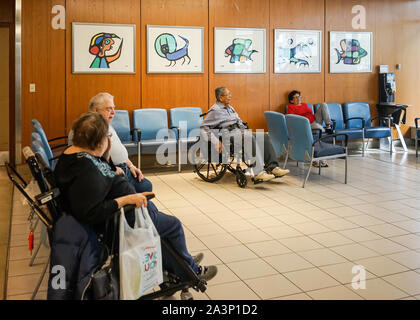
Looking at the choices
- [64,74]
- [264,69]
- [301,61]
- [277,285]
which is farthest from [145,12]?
[277,285]

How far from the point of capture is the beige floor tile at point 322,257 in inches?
148

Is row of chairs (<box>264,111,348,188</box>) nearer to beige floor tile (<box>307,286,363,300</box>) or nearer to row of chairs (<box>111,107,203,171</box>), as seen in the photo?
row of chairs (<box>111,107,203,171</box>)

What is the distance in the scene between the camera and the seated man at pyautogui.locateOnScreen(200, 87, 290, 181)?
6297 mm

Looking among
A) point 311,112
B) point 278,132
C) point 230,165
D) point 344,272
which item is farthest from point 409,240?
point 311,112

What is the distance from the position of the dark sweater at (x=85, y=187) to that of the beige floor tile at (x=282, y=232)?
2.17 meters

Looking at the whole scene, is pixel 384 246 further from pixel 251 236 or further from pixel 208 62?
pixel 208 62

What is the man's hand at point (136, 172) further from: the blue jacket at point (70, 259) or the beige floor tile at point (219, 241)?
the blue jacket at point (70, 259)

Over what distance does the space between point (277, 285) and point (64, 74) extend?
5183 millimetres

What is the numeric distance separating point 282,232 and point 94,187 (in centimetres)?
242

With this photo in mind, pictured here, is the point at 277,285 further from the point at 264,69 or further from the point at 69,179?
the point at 264,69

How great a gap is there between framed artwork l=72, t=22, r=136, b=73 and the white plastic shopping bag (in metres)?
5.21

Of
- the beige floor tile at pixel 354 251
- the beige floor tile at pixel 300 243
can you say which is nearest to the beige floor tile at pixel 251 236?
the beige floor tile at pixel 300 243

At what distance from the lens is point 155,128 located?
298 inches
